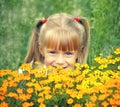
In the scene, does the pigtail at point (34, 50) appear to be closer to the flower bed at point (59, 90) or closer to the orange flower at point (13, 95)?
the flower bed at point (59, 90)

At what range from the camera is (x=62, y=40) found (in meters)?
3.86

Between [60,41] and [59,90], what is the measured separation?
1.06m

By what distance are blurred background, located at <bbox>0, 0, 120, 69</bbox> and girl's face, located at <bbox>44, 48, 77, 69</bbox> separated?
63.7 inches

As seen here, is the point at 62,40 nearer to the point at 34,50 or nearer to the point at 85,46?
the point at 85,46

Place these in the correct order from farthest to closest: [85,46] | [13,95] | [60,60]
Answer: [85,46] < [60,60] < [13,95]

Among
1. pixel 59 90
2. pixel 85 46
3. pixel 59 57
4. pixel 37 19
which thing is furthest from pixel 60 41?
pixel 37 19

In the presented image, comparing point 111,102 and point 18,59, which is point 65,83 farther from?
point 18,59

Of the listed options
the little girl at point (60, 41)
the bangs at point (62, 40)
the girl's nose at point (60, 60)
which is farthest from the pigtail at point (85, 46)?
the girl's nose at point (60, 60)

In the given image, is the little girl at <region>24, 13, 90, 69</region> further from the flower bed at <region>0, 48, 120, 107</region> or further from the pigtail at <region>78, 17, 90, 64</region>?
the flower bed at <region>0, 48, 120, 107</region>

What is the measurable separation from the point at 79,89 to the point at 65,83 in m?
0.10

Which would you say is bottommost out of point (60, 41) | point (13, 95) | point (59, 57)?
point (13, 95)

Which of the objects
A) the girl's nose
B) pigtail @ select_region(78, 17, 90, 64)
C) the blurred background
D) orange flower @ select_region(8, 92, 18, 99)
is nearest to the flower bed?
orange flower @ select_region(8, 92, 18, 99)

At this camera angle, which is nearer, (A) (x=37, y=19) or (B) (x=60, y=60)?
(B) (x=60, y=60)

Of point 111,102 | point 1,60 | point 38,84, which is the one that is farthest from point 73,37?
point 1,60
